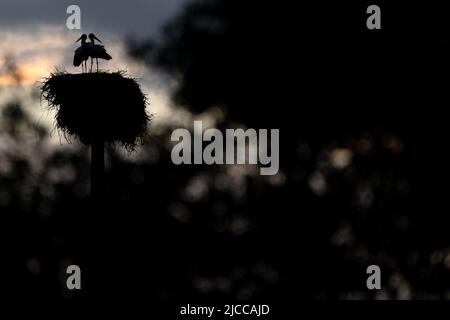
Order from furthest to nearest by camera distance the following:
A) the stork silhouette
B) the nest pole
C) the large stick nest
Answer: the large stick nest → the nest pole → the stork silhouette

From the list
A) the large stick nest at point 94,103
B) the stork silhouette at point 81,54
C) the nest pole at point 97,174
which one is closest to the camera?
the stork silhouette at point 81,54

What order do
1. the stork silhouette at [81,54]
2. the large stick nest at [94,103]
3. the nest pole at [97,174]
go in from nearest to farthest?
the stork silhouette at [81,54] → the nest pole at [97,174] → the large stick nest at [94,103]

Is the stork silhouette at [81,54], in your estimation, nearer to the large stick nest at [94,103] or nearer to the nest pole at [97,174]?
the large stick nest at [94,103]

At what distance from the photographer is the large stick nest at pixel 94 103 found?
11195mm

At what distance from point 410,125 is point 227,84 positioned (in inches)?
107

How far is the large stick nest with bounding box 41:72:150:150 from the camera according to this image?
36.7 feet

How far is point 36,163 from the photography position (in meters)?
19.2

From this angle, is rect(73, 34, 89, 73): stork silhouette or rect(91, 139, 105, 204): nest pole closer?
rect(73, 34, 89, 73): stork silhouette

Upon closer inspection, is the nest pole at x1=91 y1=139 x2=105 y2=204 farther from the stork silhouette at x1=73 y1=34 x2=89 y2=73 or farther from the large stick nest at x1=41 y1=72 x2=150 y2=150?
the stork silhouette at x1=73 y1=34 x2=89 y2=73

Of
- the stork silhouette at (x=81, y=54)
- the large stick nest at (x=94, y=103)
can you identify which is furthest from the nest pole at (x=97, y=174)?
the stork silhouette at (x=81, y=54)

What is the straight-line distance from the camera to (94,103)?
1114 centimetres

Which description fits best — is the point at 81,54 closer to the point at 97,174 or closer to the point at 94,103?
the point at 94,103

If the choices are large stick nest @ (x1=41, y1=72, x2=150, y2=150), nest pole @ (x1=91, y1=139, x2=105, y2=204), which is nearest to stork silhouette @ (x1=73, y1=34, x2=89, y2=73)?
large stick nest @ (x1=41, y1=72, x2=150, y2=150)
